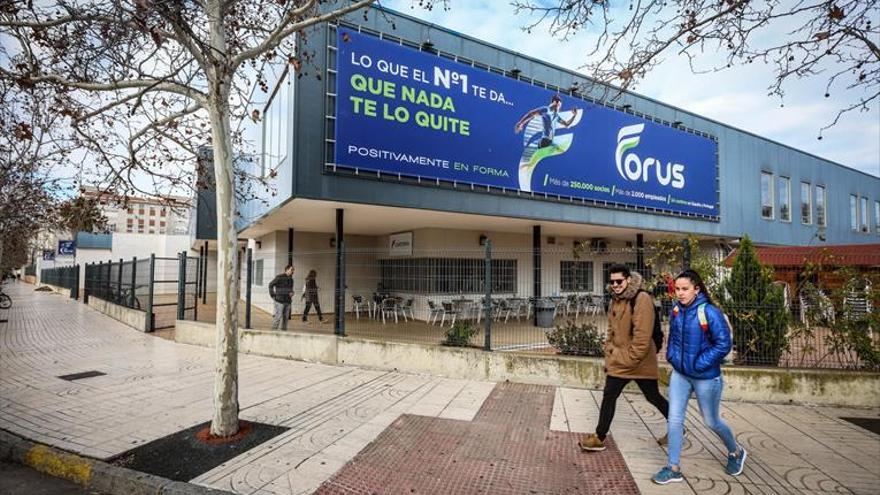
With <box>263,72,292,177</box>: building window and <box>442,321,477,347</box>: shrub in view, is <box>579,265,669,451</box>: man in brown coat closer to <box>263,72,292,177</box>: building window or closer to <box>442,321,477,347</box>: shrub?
<box>442,321,477,347</box>: shrub

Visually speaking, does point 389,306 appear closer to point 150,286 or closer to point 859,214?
point 150,286

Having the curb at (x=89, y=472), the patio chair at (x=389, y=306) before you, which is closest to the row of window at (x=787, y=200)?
the patio chair at (x=389, y=306)

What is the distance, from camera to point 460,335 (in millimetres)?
8320

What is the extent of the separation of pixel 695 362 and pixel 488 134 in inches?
382

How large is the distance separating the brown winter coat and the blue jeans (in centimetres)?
35

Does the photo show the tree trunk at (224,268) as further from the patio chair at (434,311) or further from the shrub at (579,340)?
the patio chair at (434,311)

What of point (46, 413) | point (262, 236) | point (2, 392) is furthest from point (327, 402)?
point (262, 236)

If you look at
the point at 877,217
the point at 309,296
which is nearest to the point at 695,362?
the point at 309,296

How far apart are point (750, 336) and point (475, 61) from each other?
9.33 metres

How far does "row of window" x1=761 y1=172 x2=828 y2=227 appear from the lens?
21.8 m

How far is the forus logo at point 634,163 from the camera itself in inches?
620

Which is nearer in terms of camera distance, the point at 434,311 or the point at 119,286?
the point at 434,311

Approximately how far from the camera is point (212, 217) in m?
24.2

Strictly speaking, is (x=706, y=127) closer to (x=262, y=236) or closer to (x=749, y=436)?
(x=749, y=436)
